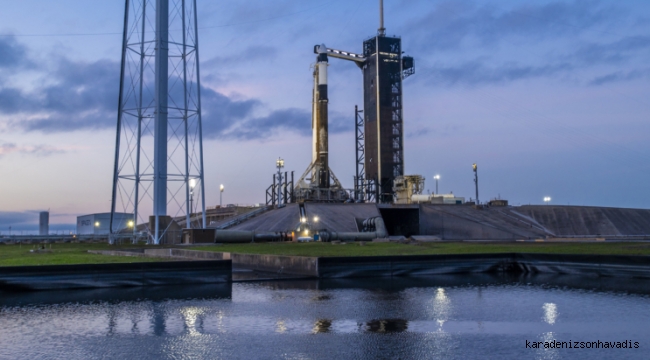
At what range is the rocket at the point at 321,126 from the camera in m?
96.1

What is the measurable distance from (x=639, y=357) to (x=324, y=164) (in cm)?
8245

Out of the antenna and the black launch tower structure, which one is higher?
the antenna

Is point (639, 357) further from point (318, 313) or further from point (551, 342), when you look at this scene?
point (318, 313)

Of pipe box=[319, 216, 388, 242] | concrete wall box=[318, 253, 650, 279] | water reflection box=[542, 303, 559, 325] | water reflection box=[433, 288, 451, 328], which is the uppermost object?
pipe box=[319, 216, 388, 242]

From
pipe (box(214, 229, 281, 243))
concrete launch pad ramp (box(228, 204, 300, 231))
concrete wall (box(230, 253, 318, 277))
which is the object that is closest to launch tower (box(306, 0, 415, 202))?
concrete launch pad ramp (box(228, 204, 300, 231))

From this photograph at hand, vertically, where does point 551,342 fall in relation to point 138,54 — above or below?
below

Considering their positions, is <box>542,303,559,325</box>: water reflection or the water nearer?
the water

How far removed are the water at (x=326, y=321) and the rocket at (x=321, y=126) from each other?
220 ft

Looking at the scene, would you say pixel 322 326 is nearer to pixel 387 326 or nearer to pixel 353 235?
pixel 387 326

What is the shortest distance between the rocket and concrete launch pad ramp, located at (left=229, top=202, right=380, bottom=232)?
18.7 meters

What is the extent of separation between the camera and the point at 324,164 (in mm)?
96125

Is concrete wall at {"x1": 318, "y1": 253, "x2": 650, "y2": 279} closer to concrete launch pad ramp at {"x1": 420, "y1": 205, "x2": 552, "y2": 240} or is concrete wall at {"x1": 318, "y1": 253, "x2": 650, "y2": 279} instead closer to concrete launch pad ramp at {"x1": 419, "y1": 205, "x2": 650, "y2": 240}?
concrete launch pad ramp at {"x1": 420, "y1": 205, "x2": 552, "y2": 240}

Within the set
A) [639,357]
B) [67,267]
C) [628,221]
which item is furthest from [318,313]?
[628,221]

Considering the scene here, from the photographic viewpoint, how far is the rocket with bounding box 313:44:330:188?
315 ft
